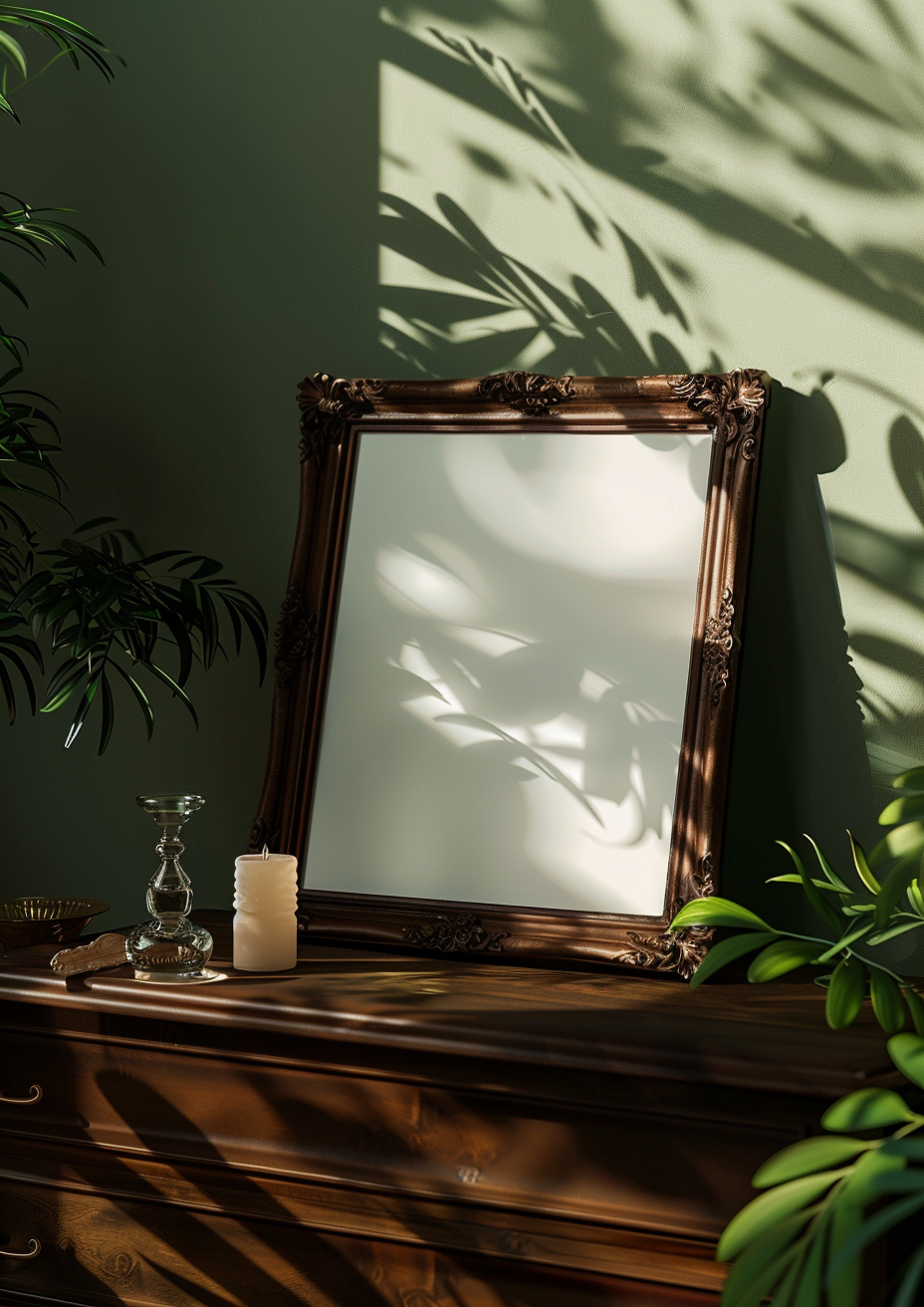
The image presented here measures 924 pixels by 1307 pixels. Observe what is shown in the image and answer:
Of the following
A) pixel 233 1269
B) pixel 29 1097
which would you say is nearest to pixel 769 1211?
pixel 233 1269

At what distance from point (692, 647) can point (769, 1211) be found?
85cm

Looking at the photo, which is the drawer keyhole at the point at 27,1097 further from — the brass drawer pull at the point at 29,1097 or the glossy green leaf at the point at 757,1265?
the glossy green leaf at the point at 757,1265

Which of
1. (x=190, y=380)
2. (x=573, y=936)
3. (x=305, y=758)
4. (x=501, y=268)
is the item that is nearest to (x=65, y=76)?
(x=190, y=380)

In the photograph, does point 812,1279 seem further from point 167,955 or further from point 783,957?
point 167,955

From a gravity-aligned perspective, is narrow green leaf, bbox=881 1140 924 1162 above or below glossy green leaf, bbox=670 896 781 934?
below

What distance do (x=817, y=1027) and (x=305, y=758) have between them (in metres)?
0.84

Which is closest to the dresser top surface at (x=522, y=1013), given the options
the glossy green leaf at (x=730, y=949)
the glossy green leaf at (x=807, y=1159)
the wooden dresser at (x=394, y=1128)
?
Result: the wooden dresser at (x=394, y=1128)

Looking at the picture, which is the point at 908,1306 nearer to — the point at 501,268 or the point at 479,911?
the point at 479,911

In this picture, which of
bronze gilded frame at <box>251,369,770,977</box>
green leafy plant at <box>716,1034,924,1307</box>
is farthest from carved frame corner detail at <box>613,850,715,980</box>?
green leafy plant at <box>716,1034,924,1307</box>

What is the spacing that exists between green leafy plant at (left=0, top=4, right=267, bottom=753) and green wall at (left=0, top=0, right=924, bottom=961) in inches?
2.7

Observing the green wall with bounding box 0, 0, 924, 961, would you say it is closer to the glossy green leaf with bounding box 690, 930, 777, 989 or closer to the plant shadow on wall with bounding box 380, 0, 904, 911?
the plant shadow on wall with bounding box 380, 0, 904, 911

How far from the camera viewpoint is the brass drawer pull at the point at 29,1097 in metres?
1.55

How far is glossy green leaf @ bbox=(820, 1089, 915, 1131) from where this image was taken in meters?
0.97

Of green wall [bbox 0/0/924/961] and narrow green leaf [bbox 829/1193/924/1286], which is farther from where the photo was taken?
green wall [bbox 0/0/924/961]
